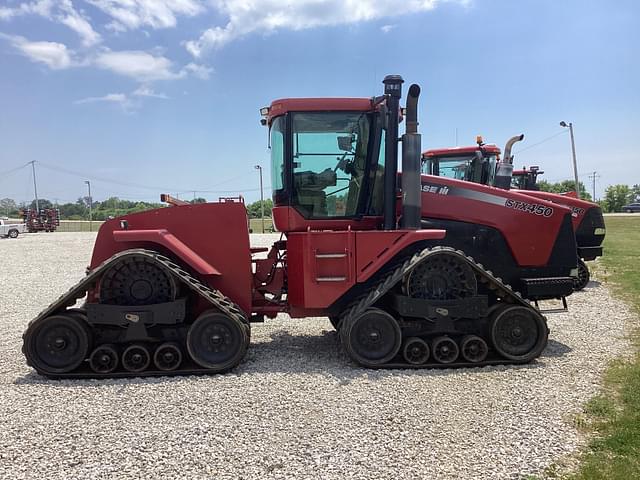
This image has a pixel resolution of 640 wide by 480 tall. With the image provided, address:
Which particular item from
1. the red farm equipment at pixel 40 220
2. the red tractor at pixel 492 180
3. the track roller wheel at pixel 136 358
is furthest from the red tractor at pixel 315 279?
the red farm equipment at pixel 40 220

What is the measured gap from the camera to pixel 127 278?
5.71m

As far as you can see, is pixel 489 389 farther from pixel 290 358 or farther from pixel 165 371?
pixel 165 371

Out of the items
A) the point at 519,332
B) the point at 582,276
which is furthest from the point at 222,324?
the point at 582,276

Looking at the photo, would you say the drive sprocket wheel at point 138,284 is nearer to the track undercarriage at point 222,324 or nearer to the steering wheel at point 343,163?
the track undercarriage at point 222,324

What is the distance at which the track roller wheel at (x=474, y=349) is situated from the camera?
19.1ft

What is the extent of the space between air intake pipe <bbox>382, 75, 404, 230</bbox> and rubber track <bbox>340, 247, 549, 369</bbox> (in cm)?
62

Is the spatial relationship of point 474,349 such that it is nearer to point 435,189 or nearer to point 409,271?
point 409,271

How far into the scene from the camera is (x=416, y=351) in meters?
5.81

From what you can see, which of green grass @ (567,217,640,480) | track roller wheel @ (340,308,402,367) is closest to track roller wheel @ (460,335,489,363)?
track roller wheel @ (340,308,402,367)

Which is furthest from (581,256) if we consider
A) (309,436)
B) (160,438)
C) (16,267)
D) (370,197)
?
(16,267)

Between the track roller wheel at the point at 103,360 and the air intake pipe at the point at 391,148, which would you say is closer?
the track roller wheel at the point at 103,360

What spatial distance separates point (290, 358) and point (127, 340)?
1.95m

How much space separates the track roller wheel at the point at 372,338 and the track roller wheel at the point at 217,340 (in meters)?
1.20

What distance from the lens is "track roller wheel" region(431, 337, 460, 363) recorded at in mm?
5805
